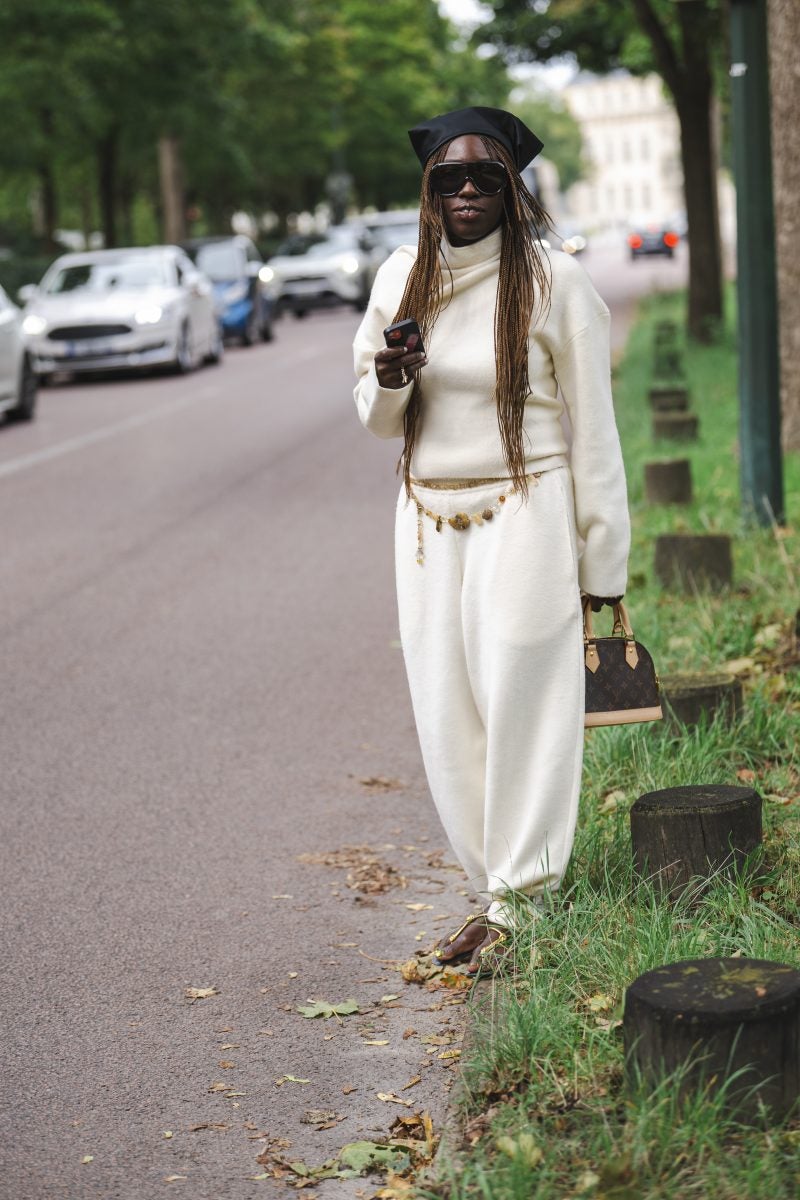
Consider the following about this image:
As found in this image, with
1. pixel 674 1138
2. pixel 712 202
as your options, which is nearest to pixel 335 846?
pixel 674 1138

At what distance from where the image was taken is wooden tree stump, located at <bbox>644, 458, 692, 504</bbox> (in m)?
10.1

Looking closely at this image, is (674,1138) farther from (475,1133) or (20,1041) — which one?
(20,1041)

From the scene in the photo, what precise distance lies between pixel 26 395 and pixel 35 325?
15.1 ft

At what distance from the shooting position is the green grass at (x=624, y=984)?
3002 mm

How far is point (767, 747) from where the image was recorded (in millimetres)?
5594

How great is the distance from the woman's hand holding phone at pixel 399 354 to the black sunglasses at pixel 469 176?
326 millimetres

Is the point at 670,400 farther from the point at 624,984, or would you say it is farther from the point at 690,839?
the point at 624,984

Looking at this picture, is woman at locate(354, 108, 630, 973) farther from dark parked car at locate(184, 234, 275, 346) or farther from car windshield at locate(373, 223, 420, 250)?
car windshield at locate(373, 223, 420, 250)

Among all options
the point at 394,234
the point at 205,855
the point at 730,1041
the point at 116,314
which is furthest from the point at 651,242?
the point at 730,1041

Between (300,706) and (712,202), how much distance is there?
15931 millimetres

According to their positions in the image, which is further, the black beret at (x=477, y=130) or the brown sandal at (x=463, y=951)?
the brown sandal at (x=463, y=951)

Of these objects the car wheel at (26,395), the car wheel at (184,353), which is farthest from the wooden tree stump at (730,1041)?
the car wheel at (184,353)

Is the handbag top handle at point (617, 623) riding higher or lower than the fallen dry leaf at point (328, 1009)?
higher

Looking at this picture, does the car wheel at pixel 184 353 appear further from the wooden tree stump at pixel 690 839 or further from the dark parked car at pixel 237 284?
the wooden tree stump at pixel 690 839
